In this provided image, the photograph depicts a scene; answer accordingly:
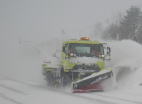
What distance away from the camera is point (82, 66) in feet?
52.9

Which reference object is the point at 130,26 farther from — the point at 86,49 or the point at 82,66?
the point at 82,66

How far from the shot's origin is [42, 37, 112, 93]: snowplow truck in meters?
15.2

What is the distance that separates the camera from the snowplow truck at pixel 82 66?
49.8 ft

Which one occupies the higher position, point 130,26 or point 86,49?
point 130,26

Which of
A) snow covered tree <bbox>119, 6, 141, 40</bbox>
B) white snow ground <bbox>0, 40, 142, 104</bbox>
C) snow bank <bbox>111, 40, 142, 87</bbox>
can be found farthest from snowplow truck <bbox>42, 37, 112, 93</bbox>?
snow covered tree <bbox>119, 6, 141, 40</bbox>

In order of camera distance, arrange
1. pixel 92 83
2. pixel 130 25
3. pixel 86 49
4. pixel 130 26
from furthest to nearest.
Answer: pixel 130 25 → pixel 130 26 → pixel 86 49 → pixel 92 83

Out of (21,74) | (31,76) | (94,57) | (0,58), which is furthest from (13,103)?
(0,58)

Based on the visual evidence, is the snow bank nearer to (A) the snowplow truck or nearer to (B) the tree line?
(A) the snowplow truck

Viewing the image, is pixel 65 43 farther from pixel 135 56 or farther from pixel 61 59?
pixel 135 56

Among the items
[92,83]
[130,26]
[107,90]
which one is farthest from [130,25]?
[92,83]

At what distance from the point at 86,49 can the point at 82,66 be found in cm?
116

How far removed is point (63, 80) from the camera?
16625 mm

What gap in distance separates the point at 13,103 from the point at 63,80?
5.27m

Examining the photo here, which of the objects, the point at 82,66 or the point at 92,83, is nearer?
the point at 92,83
